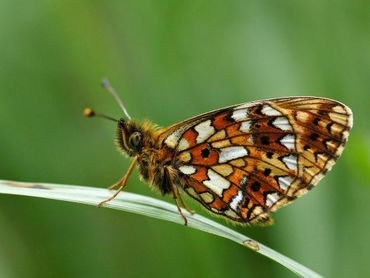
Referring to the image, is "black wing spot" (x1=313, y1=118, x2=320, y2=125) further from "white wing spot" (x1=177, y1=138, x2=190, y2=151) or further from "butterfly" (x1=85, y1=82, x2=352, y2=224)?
"white wing spot" (x1=177, y1=138, x2=190, y2=151)

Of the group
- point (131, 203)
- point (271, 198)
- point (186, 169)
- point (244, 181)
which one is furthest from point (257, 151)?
point (131, 203)

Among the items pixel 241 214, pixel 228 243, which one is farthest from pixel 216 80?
pixel 241 214

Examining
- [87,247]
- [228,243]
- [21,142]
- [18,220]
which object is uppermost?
[21,142]

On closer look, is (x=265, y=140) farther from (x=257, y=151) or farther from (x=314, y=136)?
(x=314, y=136)

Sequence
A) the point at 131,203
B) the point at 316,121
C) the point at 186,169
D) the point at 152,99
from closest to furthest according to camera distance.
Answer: the point at 131,203, the point at 316,121, the point at 186,169, the point at 152,99

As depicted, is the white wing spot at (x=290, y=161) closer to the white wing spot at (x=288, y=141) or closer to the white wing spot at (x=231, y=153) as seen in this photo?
the white wing spot at (x=288, y=141)

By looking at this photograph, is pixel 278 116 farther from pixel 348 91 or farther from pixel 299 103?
pixel 348 91

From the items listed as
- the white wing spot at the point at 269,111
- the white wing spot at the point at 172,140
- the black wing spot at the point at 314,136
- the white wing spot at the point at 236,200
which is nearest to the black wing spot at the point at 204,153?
the white wing spot at the point at 172,140

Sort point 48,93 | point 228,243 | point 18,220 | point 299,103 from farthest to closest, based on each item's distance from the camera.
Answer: point 48,93 < point 18,220 < point 228,243 < point 299,103
